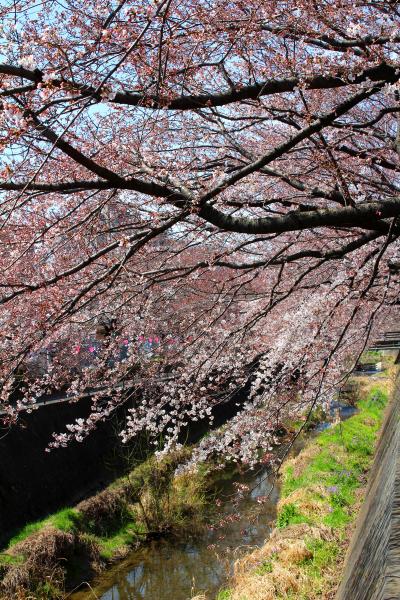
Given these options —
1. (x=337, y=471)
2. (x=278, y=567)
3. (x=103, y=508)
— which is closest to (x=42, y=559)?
(x=103, y=508)

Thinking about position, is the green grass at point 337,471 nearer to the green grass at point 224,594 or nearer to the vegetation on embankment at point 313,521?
the vegetation on embankment at point 313,521

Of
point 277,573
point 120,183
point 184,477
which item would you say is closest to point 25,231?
point 120,183

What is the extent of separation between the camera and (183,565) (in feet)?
30.9

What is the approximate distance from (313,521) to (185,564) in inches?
92.0

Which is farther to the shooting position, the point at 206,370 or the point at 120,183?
the point at 206,370

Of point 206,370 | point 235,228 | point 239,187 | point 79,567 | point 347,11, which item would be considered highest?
point 347,11

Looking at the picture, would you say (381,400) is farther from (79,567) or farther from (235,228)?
(235,228)

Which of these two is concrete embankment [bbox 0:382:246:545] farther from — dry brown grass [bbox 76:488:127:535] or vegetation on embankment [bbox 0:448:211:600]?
dry brown grass [bbox 76:488:127:535]

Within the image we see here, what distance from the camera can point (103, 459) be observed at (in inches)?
539

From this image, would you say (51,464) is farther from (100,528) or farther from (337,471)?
(337,471)

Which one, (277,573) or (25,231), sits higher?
(25,231)

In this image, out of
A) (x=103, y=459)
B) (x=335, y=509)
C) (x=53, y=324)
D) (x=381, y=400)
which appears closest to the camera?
(x=53, y=324)

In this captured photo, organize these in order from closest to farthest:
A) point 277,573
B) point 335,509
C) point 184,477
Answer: point 277,573
point 335,509
point 184,477

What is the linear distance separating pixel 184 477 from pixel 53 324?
9167 mm
